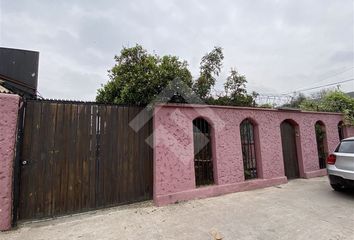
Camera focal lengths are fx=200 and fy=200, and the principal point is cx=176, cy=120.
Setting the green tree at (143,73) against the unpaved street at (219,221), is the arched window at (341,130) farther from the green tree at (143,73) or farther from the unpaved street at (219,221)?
the green tree at (143,73)

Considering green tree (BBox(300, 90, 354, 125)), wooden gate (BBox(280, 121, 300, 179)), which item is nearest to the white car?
wooden gate (BBox(280, 121, 300, 179))

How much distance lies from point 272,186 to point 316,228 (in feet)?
10.3

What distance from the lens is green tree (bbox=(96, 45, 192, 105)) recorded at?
19.4ft

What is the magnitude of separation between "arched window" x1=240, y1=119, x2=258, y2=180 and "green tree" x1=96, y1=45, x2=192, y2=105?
2.54 metres

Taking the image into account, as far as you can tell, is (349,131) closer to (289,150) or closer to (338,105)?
(338,105)

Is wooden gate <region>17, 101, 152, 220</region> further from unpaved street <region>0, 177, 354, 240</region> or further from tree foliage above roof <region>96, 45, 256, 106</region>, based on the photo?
tree foliage above roof <region>96, 45, 256, 106</region>

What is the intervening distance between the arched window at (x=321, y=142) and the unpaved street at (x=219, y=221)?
342 cm

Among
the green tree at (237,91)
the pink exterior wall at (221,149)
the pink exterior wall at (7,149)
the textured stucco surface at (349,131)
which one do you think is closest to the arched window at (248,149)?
the pink exterior wall at (221,149)

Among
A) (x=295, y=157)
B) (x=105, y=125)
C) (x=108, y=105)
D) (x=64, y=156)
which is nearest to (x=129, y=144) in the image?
(x=105, y=125)

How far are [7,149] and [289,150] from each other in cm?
864

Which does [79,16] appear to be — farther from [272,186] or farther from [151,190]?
[272,186]

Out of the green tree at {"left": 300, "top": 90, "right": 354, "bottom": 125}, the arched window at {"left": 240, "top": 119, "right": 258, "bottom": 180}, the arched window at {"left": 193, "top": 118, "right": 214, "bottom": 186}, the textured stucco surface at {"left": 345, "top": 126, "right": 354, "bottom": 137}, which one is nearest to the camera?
the arched window at {"left": 193, "top": 118, "right": 214, "bottom": 186}

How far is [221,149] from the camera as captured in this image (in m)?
6.12

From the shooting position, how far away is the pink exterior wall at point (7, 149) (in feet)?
12.5
